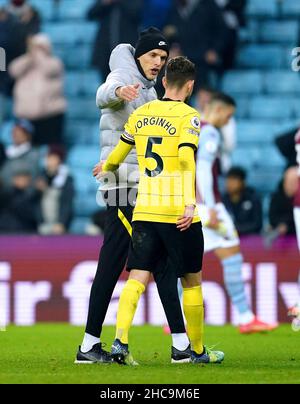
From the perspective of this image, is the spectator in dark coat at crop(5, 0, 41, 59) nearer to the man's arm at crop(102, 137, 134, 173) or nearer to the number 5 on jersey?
the man's arm at crop(102, 137, 134, 173)

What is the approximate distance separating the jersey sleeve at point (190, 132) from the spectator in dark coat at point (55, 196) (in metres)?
7.01

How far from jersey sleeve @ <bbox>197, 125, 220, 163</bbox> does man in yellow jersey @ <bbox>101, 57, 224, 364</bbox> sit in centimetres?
331

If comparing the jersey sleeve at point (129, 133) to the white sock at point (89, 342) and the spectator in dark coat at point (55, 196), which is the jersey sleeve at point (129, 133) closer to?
the white sock at point (89, 342)

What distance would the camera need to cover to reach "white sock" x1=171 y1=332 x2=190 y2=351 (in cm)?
847

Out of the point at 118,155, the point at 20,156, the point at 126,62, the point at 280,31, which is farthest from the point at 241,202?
the point at 118,155

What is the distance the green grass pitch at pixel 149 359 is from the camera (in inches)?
295

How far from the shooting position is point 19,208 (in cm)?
→ 1493

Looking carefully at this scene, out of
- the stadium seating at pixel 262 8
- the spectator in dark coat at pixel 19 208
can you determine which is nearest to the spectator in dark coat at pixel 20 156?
the spectator in dark coat at pixel 19 208

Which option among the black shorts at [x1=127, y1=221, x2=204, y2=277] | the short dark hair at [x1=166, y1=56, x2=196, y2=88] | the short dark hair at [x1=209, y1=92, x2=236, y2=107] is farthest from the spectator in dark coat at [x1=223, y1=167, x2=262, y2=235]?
the short dark hair at [x1=166, y1=56, x2=196, y2=88]

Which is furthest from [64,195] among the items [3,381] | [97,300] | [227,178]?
[3,381]

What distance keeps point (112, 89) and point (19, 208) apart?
6873 mm

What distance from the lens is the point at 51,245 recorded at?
1391 cm

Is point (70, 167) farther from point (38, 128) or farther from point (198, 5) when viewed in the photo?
point (198, 5)

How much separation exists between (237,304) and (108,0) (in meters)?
6.03
